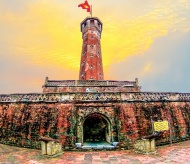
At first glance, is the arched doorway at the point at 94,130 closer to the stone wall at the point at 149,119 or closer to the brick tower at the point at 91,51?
the stone wall at the point at 149,119

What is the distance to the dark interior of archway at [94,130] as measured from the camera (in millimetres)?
11461

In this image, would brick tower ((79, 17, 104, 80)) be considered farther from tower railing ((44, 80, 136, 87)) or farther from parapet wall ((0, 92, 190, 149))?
parapet wall ((0, 92, 190, 149))

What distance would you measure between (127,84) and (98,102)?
926cm

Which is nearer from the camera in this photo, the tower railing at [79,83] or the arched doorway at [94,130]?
the arched doorway at [94,130]

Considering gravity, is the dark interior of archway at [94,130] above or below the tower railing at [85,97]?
below

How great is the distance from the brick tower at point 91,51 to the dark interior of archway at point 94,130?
11605 millimetres

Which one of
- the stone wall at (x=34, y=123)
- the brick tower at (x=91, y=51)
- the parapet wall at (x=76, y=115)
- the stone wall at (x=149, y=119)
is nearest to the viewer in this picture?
the stone wall at (x=34, y=123)

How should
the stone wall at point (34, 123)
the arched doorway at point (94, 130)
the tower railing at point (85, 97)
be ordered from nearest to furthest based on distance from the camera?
the stone wall at point (34, 123) → the tower railing at point (85, 97) → the arched doorway at point (94, 130)

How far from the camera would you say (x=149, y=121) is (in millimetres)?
10469

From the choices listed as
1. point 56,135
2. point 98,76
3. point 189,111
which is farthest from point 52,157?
point 98,76

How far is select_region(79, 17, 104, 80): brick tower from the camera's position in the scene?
76.3ft

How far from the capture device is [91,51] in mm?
24953

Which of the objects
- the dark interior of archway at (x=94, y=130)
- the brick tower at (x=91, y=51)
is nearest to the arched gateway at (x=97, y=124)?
the dark interior of archway at (x=94, y=130)

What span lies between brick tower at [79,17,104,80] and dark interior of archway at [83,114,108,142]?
38.1ft
